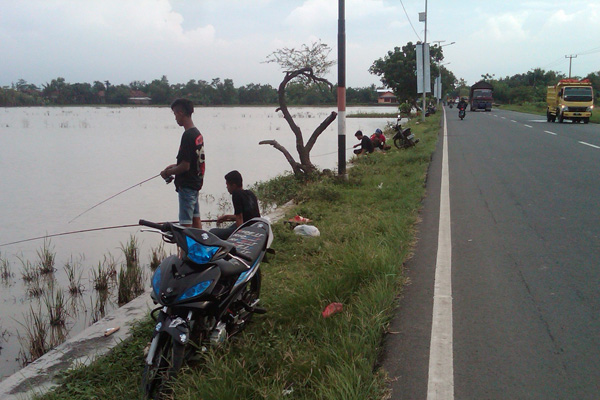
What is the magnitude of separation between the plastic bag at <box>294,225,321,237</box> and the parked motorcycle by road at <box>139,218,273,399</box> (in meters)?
3.19

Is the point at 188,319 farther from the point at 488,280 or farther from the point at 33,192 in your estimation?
the point at 33,192

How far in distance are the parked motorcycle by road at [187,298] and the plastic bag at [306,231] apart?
10.5 feet

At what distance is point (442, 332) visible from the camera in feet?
13.0

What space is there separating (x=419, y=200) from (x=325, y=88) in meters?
5.53

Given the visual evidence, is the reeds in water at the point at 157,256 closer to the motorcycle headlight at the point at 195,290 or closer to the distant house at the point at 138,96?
the motorcycle headlight at the point at 195,290

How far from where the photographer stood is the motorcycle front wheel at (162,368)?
3311 millimetres

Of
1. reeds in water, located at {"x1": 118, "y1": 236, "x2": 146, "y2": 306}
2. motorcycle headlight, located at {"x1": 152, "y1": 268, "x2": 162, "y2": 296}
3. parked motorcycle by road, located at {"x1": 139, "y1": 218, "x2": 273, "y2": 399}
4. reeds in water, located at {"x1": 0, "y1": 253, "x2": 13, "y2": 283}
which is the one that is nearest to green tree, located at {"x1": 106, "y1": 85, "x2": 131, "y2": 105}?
reeds in water, located at {"x1": 0, "y1": 253, "x2": 13, "y2": 283}

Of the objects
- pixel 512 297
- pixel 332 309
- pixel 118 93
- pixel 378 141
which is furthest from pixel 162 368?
pixel 118 93

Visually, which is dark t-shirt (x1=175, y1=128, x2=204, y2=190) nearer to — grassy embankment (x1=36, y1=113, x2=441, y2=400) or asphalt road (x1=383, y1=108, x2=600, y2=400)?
grassy embankment (x1=36, y1=113, x2=441, y2=400)

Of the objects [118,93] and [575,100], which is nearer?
[575,100]

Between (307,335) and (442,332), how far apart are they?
101 cm

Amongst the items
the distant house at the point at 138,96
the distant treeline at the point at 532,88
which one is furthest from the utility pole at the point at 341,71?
the distant treeline at the point at 532,88

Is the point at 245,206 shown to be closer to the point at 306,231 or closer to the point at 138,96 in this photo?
the point at 306,231

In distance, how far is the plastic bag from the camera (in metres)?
6.93
